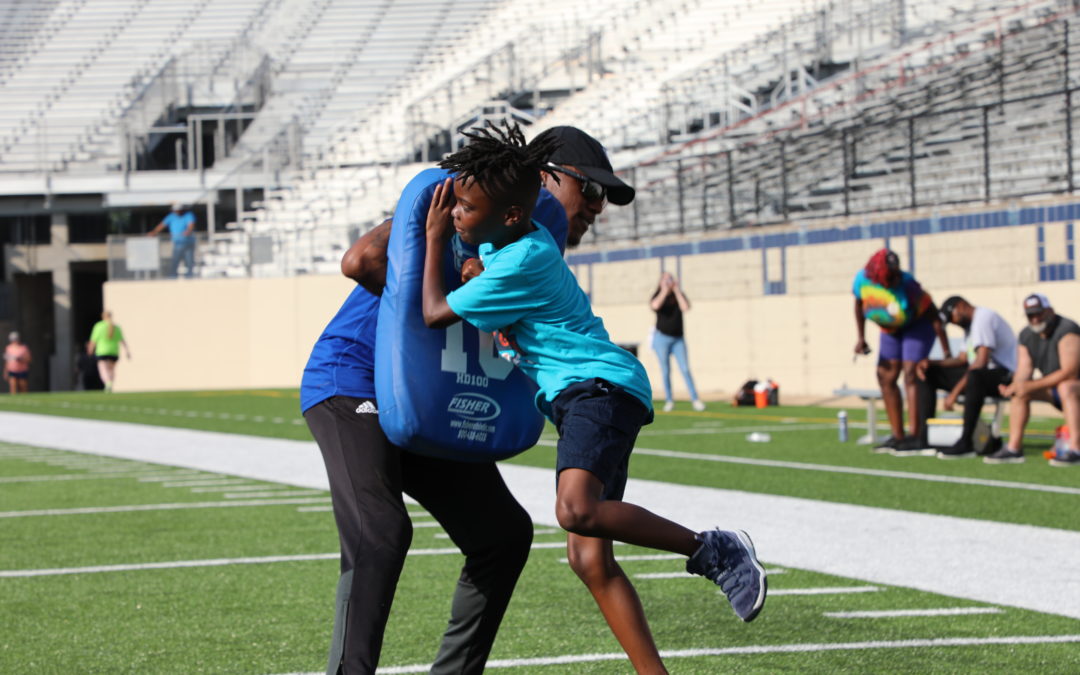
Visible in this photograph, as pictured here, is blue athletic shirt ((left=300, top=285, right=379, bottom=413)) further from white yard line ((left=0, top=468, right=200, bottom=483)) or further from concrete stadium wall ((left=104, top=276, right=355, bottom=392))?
concrete stadium wall ((left=104, top=276, right=355, bottom=392))

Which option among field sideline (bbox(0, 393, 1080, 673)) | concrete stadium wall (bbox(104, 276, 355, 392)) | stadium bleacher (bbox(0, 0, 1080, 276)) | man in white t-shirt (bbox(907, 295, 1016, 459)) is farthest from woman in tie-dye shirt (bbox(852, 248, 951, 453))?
concrete stadium wall (bbox(104, 276, 355, 392))

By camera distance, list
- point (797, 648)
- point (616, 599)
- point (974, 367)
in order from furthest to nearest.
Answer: point (974, 367) → point (797, 648) → point (616, 599)

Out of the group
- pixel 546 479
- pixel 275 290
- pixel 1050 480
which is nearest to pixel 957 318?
pixel 1050 480

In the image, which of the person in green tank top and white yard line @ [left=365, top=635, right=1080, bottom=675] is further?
the person in green tank top

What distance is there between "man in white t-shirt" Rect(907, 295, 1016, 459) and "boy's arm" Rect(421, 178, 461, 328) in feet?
29.0

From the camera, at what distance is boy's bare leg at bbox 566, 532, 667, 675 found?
12.5ft

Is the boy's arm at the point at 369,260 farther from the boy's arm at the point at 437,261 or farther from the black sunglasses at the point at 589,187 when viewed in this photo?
the black sunglasses at the point at 589,187

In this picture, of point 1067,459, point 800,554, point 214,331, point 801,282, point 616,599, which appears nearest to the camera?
point 616,599

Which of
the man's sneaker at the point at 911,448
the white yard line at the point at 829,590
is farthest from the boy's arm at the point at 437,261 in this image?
the man's sneaker at the point at 911,448

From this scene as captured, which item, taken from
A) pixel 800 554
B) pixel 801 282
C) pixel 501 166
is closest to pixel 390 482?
pixel 501 166

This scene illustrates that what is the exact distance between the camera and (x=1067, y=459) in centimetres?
1123

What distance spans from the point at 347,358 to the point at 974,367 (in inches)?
351

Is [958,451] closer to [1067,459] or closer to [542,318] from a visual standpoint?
[1067,459]

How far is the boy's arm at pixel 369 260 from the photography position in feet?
13.1
